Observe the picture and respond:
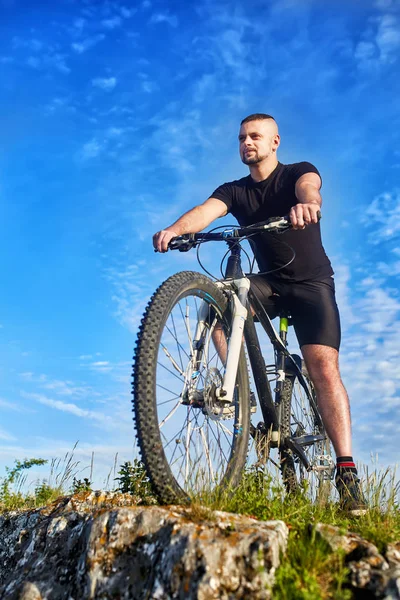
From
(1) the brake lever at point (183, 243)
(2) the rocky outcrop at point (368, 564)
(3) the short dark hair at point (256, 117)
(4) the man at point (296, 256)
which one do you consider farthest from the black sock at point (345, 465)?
(3) the short dark hair at point (256, 117)

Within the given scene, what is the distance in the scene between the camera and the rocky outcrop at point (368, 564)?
267 centimetres

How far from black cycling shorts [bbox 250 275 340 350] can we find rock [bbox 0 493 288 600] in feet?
7.79

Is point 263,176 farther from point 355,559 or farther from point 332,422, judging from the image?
point 355,559

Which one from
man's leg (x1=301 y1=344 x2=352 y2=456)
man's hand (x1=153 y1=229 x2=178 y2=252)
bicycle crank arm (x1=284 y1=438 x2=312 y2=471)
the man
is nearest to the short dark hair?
the man

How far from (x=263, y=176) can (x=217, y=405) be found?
2468 millimetres

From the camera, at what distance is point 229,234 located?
4449 millimetres

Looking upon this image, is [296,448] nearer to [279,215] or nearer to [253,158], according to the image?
[279,215]

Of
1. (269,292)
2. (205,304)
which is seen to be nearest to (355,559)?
(205,304)

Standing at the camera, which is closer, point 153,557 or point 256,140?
point 153,557

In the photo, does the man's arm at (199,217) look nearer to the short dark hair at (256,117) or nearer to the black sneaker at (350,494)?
the short dark hair at (256,117)

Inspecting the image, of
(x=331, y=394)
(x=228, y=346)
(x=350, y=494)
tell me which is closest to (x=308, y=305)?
(x=331, y=394)

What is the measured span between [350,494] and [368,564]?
67.3 inches

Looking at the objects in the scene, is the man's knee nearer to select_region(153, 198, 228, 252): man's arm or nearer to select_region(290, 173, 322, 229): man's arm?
select_region(290, 173, 322, 229): man's arm

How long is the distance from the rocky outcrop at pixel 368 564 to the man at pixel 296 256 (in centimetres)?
194
